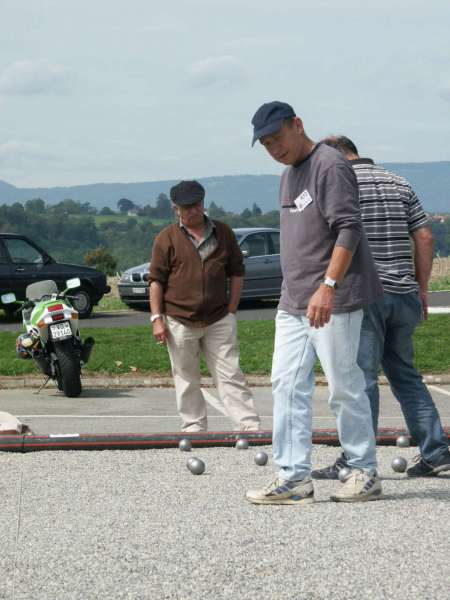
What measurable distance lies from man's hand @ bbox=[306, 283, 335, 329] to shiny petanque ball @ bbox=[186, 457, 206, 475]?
1572 mm

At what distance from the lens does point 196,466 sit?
21.5 ft

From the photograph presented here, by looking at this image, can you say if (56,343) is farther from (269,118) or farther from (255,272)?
(255,272)

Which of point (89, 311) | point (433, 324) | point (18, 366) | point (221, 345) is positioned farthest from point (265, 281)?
point (221, 345)

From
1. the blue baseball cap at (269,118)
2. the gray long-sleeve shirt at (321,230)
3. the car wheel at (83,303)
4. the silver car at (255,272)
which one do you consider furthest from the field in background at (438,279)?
the blue baseball cap at (269,118)

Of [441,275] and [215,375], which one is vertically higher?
[215,375]

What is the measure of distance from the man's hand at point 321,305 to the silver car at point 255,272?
20.3 m

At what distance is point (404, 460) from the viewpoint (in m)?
6.68

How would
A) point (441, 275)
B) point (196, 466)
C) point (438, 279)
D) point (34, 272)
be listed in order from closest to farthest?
point (196, 466), point (34, 272), point (438, 279), point (441, 275)

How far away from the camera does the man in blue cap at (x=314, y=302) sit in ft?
17.6

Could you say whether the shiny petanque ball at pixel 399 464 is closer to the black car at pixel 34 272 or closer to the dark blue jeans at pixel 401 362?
the dark blue jeans at pixel 401 362

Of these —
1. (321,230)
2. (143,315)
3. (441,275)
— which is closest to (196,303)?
(321,230)

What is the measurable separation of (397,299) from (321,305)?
1.10 metres

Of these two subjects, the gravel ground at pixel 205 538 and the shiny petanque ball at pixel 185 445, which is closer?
the gravel ground at pixel 205 538

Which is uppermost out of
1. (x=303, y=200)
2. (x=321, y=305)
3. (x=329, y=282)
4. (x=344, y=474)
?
(x=303, y=200)
